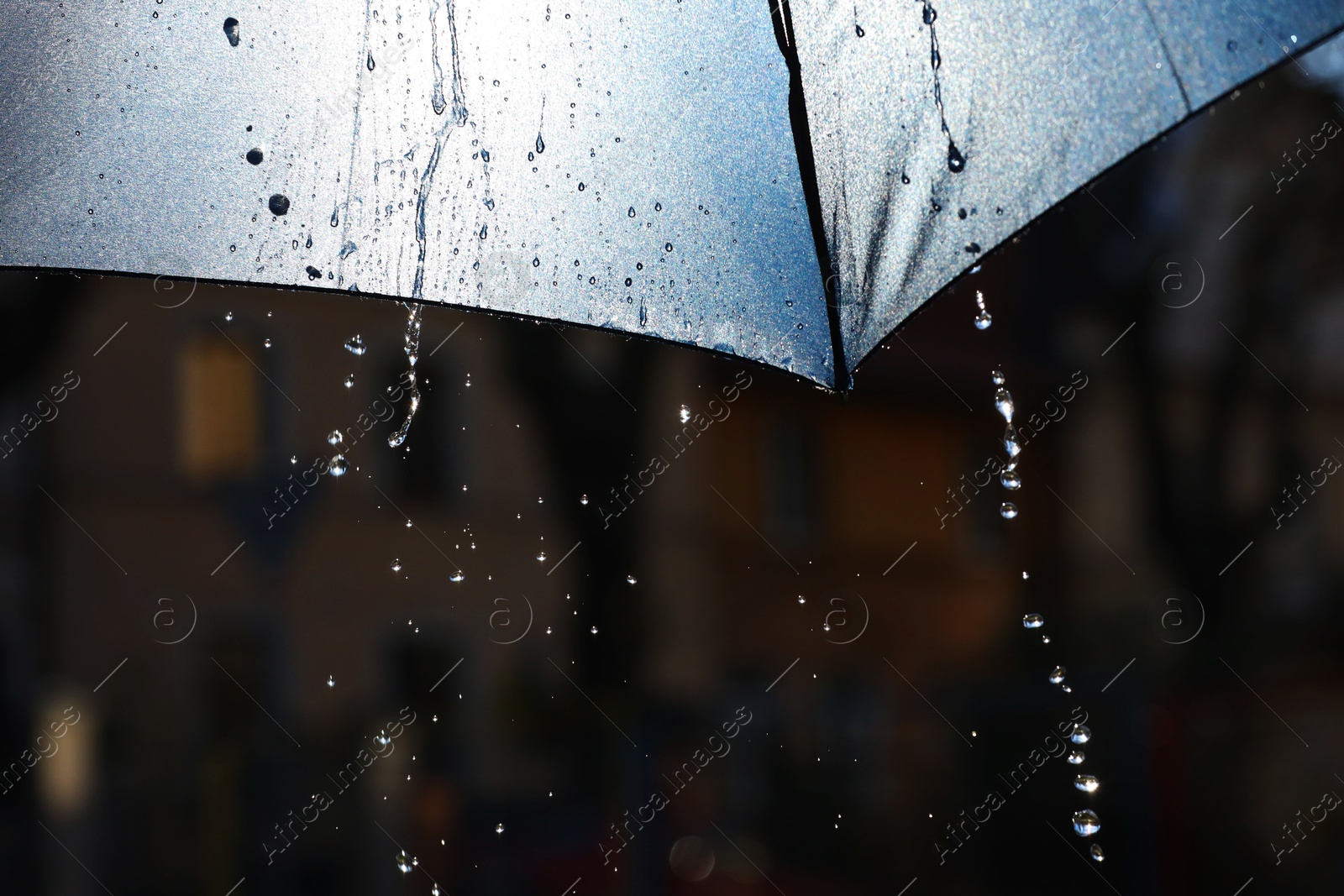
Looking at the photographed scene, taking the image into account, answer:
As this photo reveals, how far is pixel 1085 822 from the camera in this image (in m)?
4.25

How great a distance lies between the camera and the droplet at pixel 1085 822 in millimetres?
4161

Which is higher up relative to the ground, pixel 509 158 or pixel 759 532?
pixel 509 158

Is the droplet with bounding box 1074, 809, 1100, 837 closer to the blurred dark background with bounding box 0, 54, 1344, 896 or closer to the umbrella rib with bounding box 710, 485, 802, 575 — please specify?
the blurred dark background with bounding box 0, 54, 1344, 896

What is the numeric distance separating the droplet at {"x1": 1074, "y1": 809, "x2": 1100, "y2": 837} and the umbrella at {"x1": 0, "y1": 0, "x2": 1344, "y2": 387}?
322 cm

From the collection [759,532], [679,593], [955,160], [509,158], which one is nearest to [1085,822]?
[955,160]

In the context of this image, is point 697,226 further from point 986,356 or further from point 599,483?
point 986,356

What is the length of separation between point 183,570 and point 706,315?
11.1 m

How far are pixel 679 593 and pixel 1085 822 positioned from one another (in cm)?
969

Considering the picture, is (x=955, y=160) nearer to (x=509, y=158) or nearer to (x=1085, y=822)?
(x=509, y=158)

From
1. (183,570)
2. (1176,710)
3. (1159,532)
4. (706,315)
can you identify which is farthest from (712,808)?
(183,570)

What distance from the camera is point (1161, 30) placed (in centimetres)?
106

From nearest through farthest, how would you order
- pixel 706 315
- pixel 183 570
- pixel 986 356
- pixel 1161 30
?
pixel 1161 30
pixel 706 315
pixel 183 570
pixel 986 356

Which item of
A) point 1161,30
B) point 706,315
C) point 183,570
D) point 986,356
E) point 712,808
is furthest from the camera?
point 986,356

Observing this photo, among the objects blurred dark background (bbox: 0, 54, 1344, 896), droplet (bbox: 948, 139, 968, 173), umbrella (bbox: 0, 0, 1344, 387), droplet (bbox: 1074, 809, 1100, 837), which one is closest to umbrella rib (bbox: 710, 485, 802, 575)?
blurred dark background (bbox: 0, 54, 1344, 896)
